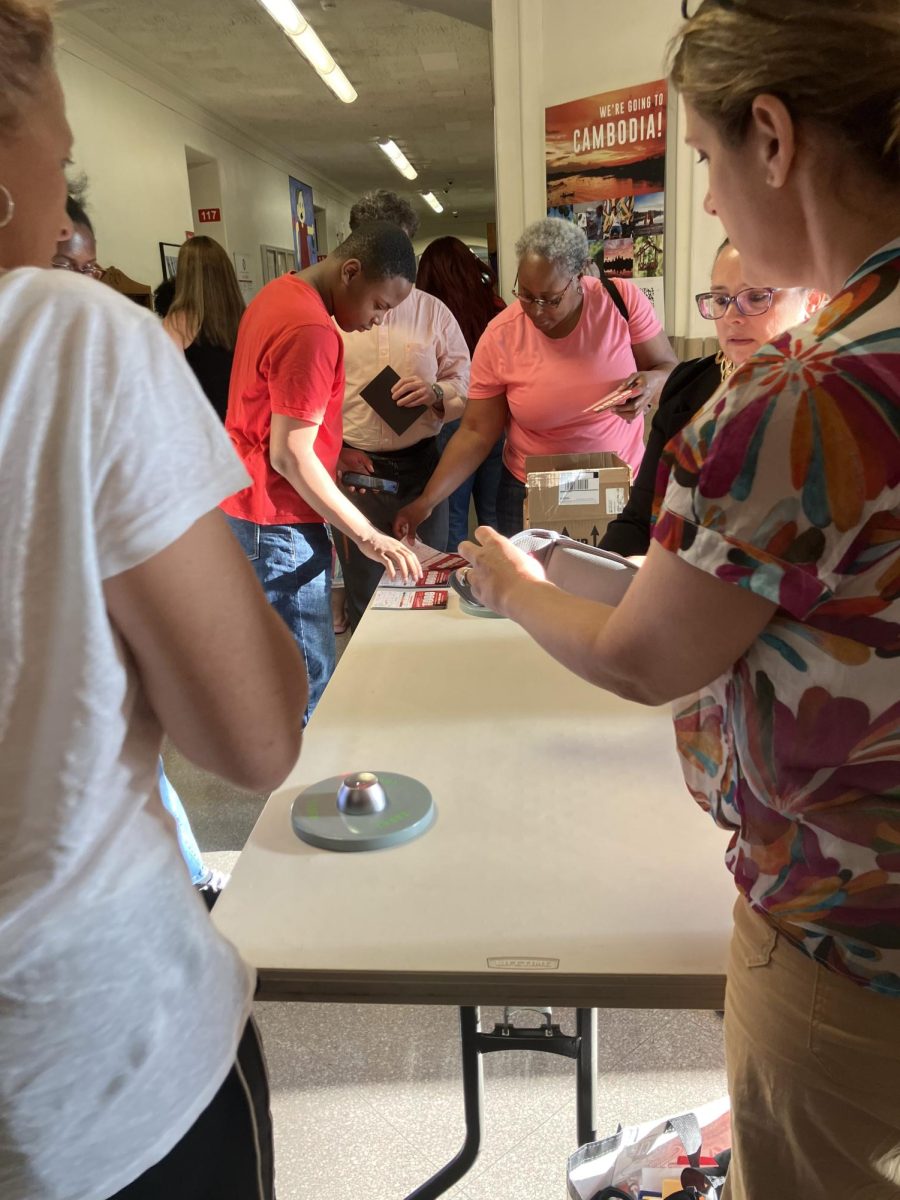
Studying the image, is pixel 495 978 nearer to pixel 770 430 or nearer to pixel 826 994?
pixel 826 994

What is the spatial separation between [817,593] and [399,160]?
485 inches

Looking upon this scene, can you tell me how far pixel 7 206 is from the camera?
0.58 metres

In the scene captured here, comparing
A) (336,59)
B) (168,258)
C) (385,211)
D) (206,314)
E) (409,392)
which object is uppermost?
(336,59)

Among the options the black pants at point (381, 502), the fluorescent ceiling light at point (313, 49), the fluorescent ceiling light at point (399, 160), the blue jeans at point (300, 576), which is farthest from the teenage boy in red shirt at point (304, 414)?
the fluorescent ceiling light at point (399, 160)

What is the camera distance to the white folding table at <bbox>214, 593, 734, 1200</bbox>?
91 cm

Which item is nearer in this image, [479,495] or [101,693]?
[101,693]

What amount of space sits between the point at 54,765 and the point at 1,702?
48 mm

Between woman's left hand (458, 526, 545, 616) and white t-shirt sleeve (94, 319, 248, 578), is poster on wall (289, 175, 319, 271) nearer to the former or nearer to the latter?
woman's left hand (458, 526, 545, 616)

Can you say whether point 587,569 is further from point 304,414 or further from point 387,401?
point 387,401

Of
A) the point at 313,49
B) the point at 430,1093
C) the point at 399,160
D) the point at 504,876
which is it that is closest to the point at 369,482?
the point at 430,1093

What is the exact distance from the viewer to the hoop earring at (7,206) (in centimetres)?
57

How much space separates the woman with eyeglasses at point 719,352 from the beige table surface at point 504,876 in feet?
1.63

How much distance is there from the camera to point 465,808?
119cm

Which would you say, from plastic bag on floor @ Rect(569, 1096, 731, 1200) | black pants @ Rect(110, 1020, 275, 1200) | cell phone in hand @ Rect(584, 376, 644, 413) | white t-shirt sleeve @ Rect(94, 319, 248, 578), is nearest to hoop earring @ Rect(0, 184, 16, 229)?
white t-shirt sleeve @ Rect(94, 319, 248, 578)
